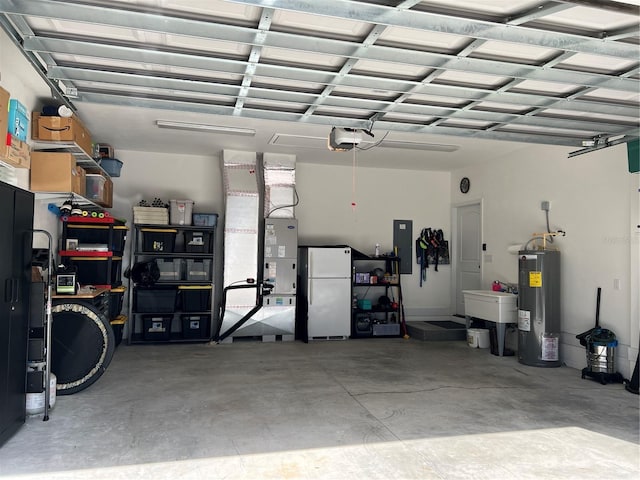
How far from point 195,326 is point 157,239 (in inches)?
57.5

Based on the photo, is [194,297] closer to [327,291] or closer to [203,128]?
[327,291]

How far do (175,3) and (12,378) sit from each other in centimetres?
288

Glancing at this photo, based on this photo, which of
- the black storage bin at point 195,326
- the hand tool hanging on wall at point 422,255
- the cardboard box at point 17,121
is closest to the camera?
the cardboard box at point 17,121

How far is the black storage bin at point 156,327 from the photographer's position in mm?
7125

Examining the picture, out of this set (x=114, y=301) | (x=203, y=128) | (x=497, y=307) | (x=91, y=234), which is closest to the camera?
(x=91, y=234)

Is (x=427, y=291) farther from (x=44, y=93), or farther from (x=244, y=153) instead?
(x=44, y=93)

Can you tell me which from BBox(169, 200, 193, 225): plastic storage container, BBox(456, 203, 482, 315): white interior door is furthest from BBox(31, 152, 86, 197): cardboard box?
BBox(456, 203, 482, 315): white interior door

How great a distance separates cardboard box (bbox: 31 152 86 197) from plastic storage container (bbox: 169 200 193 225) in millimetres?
2451

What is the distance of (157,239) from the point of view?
7172 mm

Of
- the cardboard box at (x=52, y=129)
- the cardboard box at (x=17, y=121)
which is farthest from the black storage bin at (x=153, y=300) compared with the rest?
the cardboard box at (x=17, y=121)

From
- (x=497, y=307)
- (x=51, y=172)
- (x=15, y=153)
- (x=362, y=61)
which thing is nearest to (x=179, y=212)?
(x=51, y=172)

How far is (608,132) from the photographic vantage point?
16.9 feet

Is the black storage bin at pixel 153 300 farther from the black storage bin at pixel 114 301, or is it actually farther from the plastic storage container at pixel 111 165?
the plastic storage container at pixel 111 165

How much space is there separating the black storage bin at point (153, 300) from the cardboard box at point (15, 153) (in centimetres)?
304
